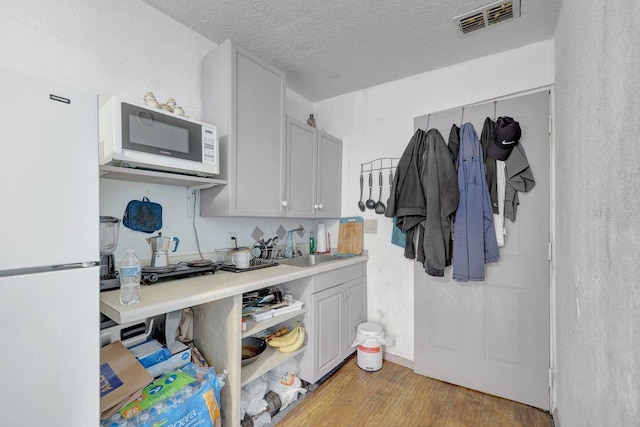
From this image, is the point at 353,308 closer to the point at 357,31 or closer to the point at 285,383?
the point at 285,383

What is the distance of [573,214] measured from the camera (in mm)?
1185

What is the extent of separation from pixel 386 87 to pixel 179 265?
7.56 feet

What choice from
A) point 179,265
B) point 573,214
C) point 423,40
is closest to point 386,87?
point 423,40

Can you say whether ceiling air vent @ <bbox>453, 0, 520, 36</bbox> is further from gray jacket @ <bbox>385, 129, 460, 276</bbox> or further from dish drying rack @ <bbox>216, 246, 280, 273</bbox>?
dish drying rack @ <bbox>216, 246, 280, 273</bbox>

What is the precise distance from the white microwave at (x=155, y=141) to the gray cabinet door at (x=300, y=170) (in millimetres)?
686

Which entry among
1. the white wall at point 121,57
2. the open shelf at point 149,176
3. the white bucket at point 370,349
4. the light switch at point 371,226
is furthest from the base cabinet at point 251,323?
the open shelf at point 149,176

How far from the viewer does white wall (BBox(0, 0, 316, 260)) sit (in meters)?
1.27

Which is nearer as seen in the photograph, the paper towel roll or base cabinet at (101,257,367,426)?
base cabinet at (101,257,367,426)

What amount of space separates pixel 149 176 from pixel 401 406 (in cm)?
210

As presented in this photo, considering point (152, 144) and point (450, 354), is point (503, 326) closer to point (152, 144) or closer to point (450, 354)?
point (450, 354)

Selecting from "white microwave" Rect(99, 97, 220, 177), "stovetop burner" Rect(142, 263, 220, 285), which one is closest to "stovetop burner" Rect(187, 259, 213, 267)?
"stovetop burner" Rect(142, 263, 220, 285)

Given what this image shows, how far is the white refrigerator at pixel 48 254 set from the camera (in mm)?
729

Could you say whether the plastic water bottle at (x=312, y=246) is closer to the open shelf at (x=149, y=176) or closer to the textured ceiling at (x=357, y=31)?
the open shelf at (x=149, y=176)

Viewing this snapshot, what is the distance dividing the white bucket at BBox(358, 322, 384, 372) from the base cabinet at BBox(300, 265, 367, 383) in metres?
0.11
